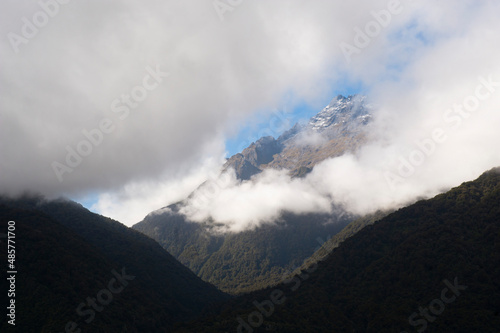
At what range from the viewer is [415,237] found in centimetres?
18062

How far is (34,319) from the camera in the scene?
443 ft

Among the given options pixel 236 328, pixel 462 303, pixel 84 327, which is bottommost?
pixel 462 303

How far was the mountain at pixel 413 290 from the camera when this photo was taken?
13399 centimetres

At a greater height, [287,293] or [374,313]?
[287,293]

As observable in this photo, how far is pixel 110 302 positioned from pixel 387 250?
573 ft

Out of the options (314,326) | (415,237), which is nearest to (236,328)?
(314,326)

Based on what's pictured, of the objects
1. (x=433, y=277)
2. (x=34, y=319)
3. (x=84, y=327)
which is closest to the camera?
(x=34, y=319)

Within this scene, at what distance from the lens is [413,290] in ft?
502

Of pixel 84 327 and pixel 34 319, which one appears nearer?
pixel 34 319

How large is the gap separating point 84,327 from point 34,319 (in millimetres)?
21568

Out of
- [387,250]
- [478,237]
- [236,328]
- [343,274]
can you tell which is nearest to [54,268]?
[236,328]

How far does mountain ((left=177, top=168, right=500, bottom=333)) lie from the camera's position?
134 metres

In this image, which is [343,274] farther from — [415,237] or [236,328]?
[236,328]

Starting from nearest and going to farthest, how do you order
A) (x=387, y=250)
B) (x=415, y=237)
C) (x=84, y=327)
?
(x=84, y=327) → (x=415, y=237) → (x=387, y=250)
